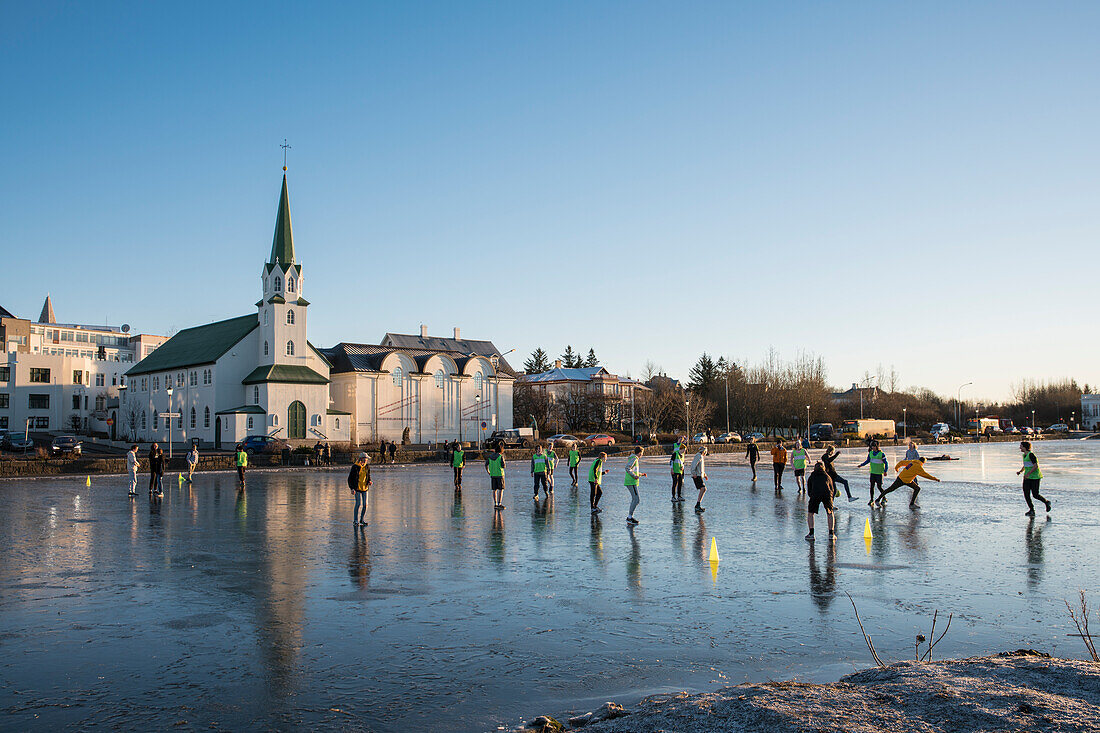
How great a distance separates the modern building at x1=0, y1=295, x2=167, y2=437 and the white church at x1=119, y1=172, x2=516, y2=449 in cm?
1284

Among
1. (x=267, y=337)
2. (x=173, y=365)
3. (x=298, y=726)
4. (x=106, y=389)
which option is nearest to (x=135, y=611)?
(x=298, y=726)

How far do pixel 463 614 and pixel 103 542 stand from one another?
934cm

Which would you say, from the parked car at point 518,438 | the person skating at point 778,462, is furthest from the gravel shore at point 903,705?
the parked car at point 518,438

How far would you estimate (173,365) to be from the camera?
68.1 meters

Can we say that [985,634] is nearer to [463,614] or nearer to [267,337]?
[463,614]

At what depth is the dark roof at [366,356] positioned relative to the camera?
71.2 m

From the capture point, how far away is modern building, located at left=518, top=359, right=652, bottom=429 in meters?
100

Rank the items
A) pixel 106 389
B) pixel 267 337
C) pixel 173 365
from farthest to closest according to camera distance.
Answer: pixel 106 389 → pixel 173 365 → pixel 267 337

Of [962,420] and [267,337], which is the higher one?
[267,337]

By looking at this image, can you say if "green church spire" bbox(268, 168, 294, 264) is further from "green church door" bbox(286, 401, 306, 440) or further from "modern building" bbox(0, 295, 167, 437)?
"modern building" bbox(0, 295, 167, 437)

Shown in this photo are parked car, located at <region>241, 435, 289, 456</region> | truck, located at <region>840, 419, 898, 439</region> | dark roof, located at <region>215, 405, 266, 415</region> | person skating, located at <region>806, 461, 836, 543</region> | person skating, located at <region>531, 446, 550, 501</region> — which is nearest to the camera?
person skating, located at <region>806, 461, 836, 543</region>

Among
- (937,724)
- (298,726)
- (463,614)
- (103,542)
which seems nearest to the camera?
(937,724)

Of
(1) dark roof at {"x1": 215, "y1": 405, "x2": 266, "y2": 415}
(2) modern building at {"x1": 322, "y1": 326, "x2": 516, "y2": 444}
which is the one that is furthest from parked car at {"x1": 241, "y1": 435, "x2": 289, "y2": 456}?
(2) modern building at {"x1": 322, "y1": 326, "x2": 516, "y2": 444}

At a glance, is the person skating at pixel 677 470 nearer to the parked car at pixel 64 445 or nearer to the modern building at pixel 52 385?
the parked car at pixel 64 445
